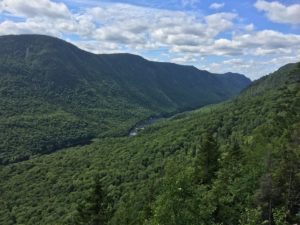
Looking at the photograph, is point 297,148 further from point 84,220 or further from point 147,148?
point 147,148

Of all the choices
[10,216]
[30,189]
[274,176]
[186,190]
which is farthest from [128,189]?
[186,190]

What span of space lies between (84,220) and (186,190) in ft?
68.3

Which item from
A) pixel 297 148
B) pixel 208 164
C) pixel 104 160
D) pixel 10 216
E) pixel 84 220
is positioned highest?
pixel 297 148

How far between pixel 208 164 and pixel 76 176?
123830 millimetres

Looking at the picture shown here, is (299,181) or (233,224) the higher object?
(299,181)

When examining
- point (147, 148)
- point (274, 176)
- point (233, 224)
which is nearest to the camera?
point (233, 224)

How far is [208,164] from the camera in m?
60.7

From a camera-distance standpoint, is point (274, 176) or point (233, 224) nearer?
point (233, 224)

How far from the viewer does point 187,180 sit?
38.0m

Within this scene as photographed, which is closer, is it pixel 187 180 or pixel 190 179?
pixel 187 180

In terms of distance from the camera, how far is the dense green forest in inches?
1516

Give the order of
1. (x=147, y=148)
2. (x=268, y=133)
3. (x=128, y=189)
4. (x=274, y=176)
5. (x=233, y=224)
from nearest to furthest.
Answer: (x=233, y=224) → (x=274, y=176) → (x=268, y=133) → (x=128, y=189) → (x=147, y=148)

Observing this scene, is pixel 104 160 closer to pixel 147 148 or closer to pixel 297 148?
pixel 147 148

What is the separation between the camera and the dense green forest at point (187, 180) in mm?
38500
